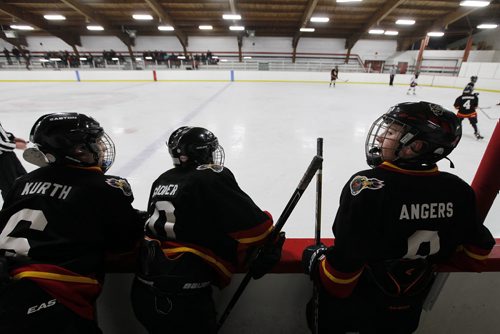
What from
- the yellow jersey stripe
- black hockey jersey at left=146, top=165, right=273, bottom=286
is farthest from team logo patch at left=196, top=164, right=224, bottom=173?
the yellow jersey stripe

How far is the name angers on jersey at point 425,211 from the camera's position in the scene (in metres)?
0.78

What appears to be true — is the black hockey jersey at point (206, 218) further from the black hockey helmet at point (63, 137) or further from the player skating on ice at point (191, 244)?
the black hockey helmet at point (63, 137)

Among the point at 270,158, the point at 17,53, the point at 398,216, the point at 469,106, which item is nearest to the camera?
the point at 398,216

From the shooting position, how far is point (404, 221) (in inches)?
31.2

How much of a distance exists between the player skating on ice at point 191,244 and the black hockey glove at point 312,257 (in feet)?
0.49

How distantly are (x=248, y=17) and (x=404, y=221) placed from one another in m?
20.0

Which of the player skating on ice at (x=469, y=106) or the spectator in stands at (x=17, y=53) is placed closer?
the player skating on ice at (x=469, y=106)

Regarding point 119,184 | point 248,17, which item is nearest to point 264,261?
point 119,184

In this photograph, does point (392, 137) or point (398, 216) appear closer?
point (398, 216)

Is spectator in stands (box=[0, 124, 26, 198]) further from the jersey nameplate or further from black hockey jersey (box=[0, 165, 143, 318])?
the jersey nameplate

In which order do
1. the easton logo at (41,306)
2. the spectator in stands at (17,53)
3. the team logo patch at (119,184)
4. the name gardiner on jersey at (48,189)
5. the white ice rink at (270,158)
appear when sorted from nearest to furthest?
the easton logo at (41,306)
the name gardiner on jersey at (48,189)
the team logo patch at (119,184)
the white ice rink at (270,158)
the spectator in stands at (17,53)

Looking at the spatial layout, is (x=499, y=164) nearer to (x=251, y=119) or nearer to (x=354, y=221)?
(x=354, y=221)

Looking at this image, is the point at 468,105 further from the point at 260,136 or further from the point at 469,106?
the point at 260,136

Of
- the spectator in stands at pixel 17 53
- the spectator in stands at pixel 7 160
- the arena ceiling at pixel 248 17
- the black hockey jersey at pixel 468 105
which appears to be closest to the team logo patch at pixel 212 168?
the spectator in stands at pixel 7 160
